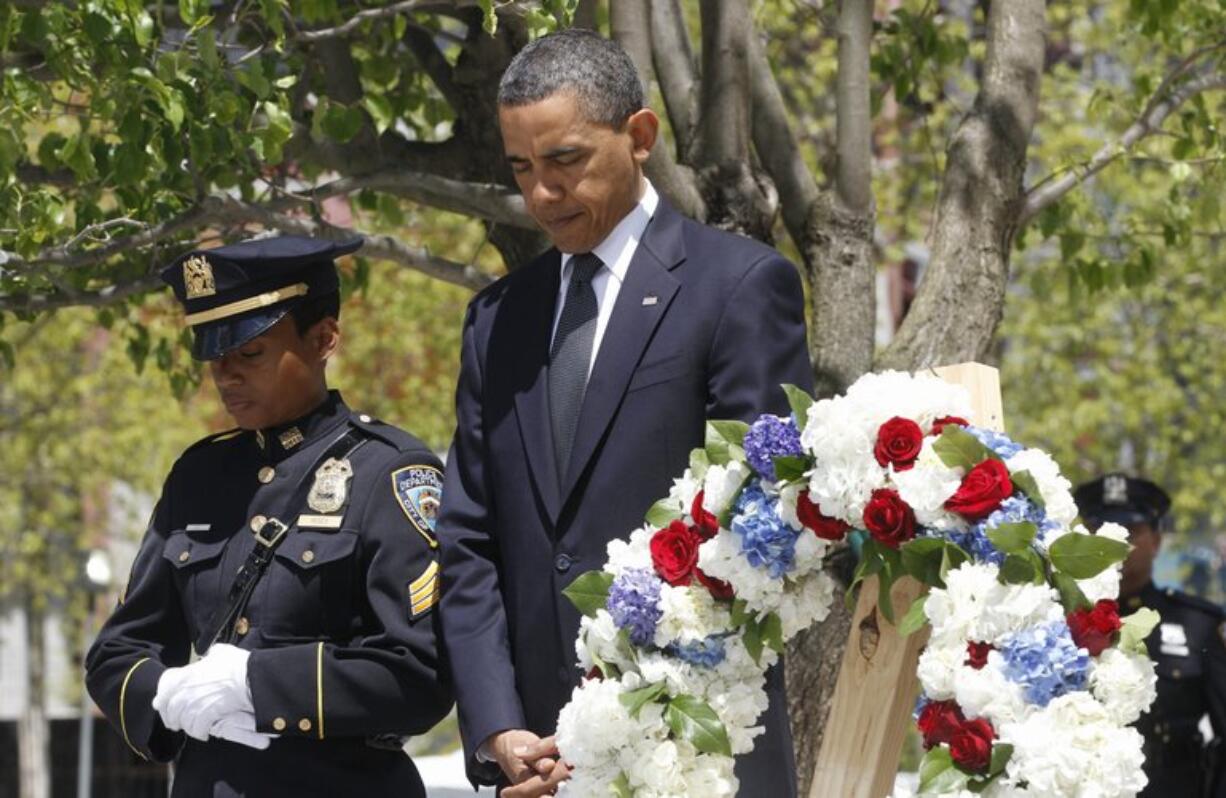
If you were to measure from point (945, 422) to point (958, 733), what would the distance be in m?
0.52

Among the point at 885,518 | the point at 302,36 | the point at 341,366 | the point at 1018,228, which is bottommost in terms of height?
the point at 341,366

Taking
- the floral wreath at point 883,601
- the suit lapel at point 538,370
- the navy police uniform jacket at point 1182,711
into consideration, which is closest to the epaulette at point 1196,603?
the navy police uniform jacket at point 1182,711

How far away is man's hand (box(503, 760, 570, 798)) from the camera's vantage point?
3.71 m

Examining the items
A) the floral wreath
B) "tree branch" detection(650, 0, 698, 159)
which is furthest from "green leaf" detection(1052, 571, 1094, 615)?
"tree branch" detection(650, 0, 698, 159)

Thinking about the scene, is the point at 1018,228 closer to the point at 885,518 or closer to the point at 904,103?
the point at 904,103

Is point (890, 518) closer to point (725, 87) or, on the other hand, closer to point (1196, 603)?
point (725, 87)

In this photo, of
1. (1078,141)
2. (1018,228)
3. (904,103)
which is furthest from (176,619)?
(1078,141)

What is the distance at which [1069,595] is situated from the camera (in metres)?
3.28

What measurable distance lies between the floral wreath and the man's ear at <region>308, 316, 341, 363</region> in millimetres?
1035

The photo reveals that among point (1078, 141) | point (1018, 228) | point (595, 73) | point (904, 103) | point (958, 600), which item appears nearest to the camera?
point (958, 600)

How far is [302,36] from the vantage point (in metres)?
6.43

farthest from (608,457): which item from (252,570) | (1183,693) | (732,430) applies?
(1183,693)

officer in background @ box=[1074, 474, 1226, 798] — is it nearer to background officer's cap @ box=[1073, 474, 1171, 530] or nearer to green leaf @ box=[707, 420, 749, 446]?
background officer's cap @ box=[1073, 474, 1171, 530]

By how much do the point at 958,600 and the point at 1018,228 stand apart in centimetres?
390
